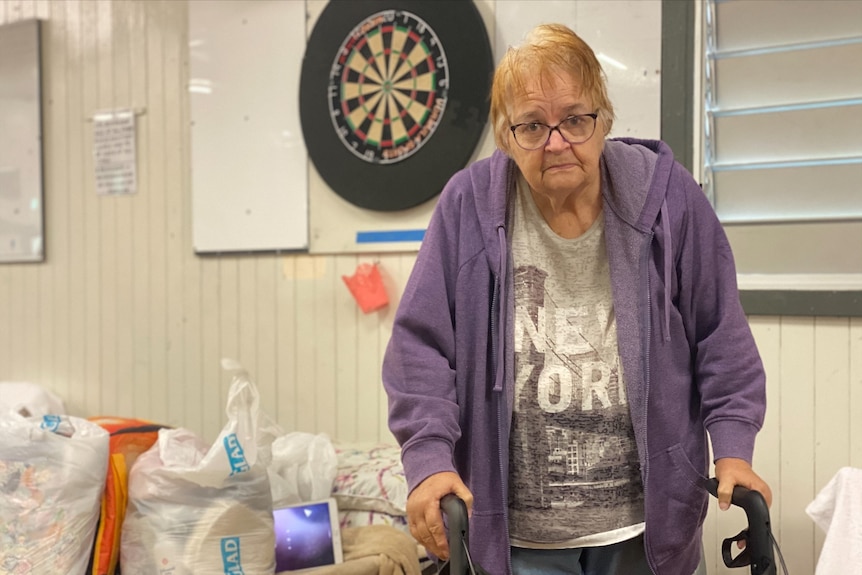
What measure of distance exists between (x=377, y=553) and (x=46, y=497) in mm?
747

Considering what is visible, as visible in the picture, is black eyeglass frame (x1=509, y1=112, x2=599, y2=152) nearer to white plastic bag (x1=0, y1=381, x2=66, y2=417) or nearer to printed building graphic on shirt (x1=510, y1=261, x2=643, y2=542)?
printed building graphic on shirt (x1=510, y1=261, x2=643, y2=542)

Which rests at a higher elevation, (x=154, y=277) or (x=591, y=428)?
(x=154, y=277)

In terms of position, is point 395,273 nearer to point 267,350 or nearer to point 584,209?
point 267,350

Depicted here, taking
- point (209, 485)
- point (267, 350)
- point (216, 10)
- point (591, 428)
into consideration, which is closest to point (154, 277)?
point (267, 350)

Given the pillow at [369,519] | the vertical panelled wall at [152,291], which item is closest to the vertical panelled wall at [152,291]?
the vertical panelled wall at [152,291]

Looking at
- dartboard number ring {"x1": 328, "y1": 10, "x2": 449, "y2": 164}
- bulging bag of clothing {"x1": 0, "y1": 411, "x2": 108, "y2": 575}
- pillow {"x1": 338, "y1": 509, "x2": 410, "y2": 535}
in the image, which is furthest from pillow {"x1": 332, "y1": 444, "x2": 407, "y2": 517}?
dartboard number ring {"x1": 328, "y1": 10, "x2": 449, "y2": 164}

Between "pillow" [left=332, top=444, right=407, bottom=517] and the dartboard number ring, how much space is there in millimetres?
873

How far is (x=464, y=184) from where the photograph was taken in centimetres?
118

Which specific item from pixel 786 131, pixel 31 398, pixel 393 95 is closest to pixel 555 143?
pixel 786 131

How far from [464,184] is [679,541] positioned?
60 cm

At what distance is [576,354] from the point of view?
3.57ft

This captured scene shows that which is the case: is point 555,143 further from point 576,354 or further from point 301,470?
point 301,470

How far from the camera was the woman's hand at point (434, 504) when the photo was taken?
970 millimetres

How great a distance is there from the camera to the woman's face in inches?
42.0
